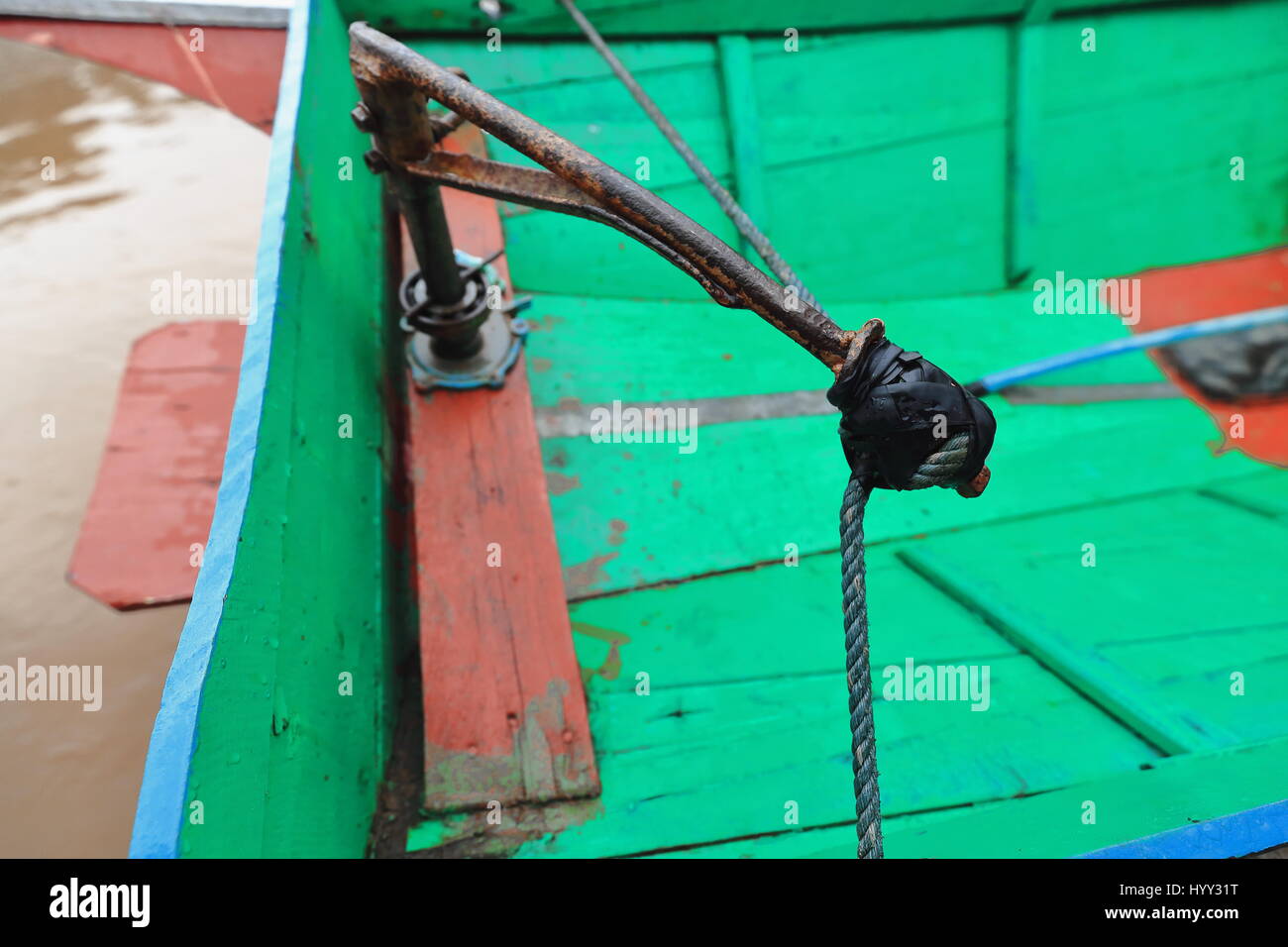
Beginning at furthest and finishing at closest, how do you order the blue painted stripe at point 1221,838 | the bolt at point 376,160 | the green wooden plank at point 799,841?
1. the bolt at point 376,160
2. the green wooden plank at point 799,841
3. the blue painted stripe at point 1221,838

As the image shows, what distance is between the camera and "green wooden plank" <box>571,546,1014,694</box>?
170cm

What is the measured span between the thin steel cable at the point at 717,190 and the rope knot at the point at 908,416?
9cm

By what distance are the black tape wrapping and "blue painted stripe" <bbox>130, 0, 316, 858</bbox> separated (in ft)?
2.53

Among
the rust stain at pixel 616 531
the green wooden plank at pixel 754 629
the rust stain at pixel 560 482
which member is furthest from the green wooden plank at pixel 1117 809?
the rust stain at pixel 560 482

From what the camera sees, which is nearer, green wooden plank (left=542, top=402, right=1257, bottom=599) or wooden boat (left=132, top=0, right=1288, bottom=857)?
wooden boat (left=132, top=0, right=1288, bottom=857)

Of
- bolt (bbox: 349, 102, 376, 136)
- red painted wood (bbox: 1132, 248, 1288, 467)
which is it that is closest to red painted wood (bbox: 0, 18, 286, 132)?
bolt (bbox: 349, 102, 376, 136)

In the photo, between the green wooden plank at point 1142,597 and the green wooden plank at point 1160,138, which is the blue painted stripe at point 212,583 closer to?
the green wooden plank at point 1142,597

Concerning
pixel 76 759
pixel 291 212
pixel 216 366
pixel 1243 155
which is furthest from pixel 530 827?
pixel 1243 155

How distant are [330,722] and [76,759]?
0.69m

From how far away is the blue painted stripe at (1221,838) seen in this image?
1.04m

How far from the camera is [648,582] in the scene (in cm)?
186

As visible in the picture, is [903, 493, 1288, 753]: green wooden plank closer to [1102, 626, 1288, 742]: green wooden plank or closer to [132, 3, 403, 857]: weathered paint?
[1102, 626, 1288, 742]: green wooden plank

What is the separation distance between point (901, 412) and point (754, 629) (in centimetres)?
90

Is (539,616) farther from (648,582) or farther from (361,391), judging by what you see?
(361,391)
